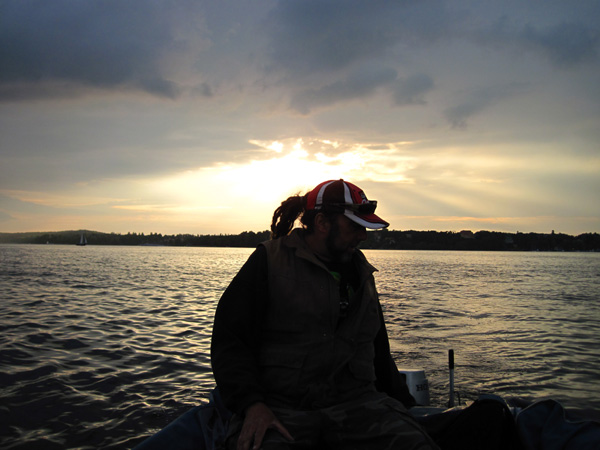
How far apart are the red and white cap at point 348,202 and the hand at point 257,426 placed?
4.72 ft

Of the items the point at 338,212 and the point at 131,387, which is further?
the point at 131,387

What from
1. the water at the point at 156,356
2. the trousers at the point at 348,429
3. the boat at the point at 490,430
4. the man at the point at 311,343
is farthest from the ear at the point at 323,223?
the water at the point at 156,356

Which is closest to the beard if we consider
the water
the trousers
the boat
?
the trousers

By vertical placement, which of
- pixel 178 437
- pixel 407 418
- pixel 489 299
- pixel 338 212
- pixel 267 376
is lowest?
pixel 489 299

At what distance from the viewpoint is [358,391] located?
3.06 m

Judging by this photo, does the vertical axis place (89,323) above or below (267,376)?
below

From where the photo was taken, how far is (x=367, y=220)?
3.23 m

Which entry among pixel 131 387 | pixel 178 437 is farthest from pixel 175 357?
pixel 178 437

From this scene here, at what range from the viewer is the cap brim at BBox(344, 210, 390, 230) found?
320 centimetres

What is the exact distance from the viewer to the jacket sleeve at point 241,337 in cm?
274

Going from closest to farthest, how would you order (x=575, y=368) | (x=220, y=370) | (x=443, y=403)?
1. (x=220, y=370)
2. (x=443, y=403)
3. (x=575, y=368)

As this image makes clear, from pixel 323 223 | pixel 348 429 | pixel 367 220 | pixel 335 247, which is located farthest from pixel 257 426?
pixel 367 220

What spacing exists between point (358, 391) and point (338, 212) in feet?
4.25

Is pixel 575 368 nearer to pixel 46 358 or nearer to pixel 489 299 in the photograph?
pixel 46 358
